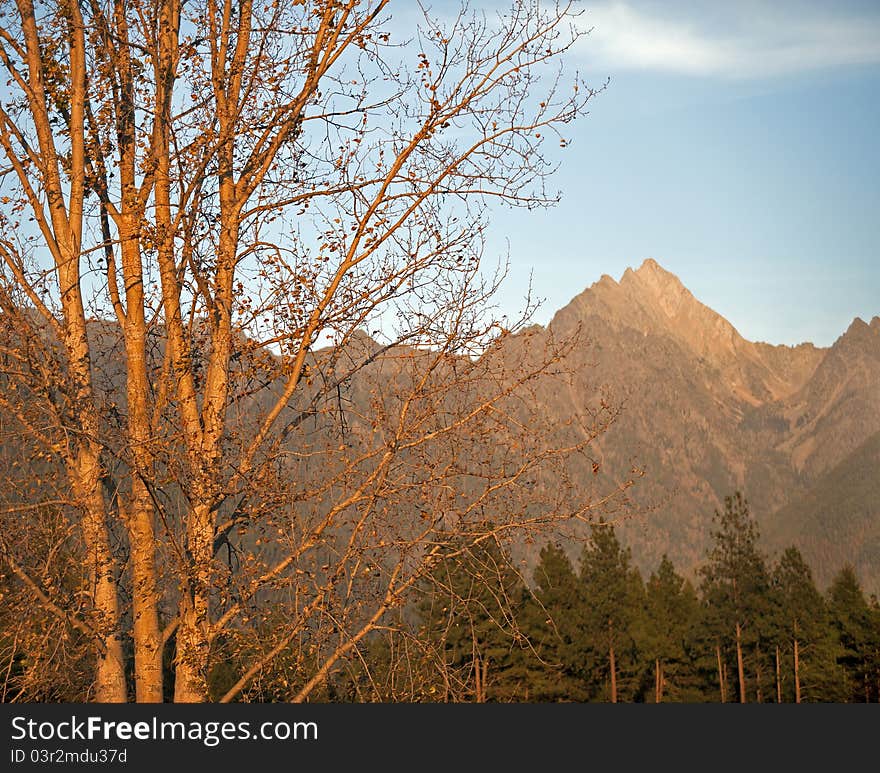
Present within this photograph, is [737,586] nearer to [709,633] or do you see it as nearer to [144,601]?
[709,633]

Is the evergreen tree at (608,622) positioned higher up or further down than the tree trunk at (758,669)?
higher up

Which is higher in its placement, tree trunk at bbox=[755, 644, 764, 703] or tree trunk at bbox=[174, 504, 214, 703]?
tree trunk at bbox=[174, 504, 214, 703]

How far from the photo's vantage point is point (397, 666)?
7070 mm

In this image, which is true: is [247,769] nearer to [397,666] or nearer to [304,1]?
[397,666]

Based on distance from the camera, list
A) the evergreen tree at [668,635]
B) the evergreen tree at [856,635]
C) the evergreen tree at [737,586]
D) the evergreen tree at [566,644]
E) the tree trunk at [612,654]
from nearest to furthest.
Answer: the evergreen tree at [566,644], the tree trunk at [612,654], the evergreen tree at [737,586], the evergreen tree at [856,635], the evergreen tree at [668,635]

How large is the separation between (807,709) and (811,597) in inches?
1897

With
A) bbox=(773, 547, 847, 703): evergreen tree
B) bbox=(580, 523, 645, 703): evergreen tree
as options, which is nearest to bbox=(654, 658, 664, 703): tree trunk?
bbox=(580, 523, 645, 703): evergreen tree

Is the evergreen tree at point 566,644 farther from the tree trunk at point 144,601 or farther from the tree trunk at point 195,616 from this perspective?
the tree trunk at point 195,616

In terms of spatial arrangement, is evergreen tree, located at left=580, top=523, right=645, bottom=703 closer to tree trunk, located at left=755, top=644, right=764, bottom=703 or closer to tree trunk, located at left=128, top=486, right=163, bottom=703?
tree trunk, located at left=755, top=644, right=764, bottom=703

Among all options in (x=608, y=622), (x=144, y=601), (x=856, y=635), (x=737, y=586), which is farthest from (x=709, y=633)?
(x=144, y=601)

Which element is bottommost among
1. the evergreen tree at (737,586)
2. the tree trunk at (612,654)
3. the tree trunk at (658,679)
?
the tree trunk at (658,679)

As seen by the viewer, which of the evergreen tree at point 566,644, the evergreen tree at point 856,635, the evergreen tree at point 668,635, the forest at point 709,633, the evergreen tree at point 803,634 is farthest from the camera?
the evergreen tree at point 668,635

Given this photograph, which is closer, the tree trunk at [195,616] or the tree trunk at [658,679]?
the tree trunk at [195,616]

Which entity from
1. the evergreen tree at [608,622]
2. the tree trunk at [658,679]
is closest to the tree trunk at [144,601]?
the evergreen tree at [608,622]
